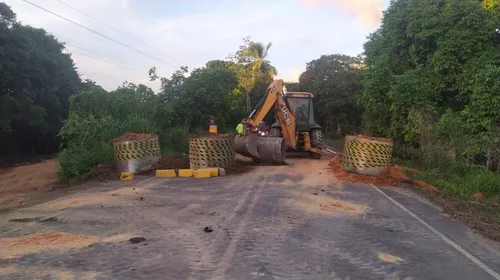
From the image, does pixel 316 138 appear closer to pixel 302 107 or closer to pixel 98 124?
pixel 302 107

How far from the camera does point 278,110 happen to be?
19.4 meters

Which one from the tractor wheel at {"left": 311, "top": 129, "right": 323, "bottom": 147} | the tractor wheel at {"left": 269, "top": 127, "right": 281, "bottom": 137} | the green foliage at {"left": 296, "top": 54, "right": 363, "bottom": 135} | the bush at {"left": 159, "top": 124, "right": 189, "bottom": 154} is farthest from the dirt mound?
the green foliage at {"left": 296, "top": 54, "right": 363, "bottom": 135}

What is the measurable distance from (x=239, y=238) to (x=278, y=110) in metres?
13.2

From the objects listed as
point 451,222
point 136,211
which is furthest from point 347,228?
point 136,211

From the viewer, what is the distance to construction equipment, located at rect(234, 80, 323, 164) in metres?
17.1

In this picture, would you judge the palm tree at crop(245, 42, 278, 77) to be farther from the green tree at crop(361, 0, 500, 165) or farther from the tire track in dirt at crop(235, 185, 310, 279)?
the tire track in dirt at crop(235, 185, 310, 279)

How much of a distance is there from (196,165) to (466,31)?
36.0ft

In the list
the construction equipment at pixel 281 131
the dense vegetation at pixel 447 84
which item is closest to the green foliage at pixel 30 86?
the construction equipment at pixel 281 131

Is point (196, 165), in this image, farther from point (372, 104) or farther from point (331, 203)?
point (372, 104)

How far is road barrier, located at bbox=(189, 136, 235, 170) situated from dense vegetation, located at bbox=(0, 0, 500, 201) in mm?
3033

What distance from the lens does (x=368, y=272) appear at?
5.41m

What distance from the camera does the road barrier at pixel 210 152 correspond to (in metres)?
14.9

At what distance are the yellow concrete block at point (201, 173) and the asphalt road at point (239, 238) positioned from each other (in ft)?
8.98

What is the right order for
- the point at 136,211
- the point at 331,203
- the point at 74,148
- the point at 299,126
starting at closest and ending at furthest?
the point at 136,211 < the point at 331,203 < the point at 74,148 < the point at 299,126
